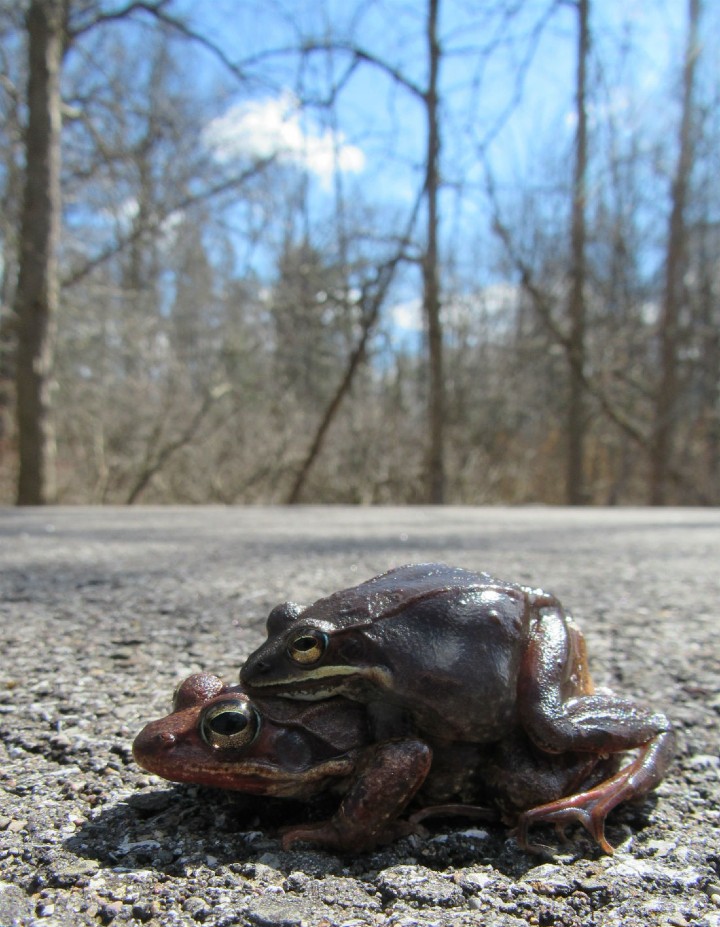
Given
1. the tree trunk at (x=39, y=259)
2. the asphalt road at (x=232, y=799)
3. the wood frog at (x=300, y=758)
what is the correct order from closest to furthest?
the asphalt road at (x=232, y=799), the wood frog at (x=300, y=758), the tree trunk at (x=39, y=259)

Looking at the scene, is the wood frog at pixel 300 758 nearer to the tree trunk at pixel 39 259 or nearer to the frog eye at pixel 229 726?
the frog eye at pixel 229 726

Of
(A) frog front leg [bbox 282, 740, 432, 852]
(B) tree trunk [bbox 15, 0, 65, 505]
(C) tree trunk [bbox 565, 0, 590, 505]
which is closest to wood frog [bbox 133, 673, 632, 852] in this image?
(A) frog front leg [bbox 282, 740, 432, 852]

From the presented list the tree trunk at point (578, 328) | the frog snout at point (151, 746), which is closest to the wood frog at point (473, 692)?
the frog snout at point (151, 746)

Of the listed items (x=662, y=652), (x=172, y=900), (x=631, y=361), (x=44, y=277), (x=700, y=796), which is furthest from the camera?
(x=631, y=361)

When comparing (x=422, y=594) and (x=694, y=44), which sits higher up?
(x=694, y=44)

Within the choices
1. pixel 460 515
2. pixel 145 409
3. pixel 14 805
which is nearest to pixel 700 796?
pixel 14 805

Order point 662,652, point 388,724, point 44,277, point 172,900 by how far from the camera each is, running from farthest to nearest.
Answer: point 44,277 → point 662,652 → point 388,724 → point 172,900

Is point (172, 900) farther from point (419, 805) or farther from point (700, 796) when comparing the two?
point (700, 796)
